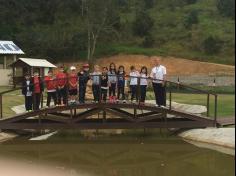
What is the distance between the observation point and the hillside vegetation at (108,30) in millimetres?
49125

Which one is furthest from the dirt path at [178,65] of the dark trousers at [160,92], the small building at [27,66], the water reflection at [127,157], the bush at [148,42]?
the water reflection at [127,157]

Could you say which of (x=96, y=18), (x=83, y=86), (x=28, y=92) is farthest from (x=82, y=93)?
(x=96, y=18)

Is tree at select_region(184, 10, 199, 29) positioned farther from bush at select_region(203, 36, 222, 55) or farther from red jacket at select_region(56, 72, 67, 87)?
red jacket at select_region(56, 72, 67, 87)

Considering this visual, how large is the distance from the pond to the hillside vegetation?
102ft

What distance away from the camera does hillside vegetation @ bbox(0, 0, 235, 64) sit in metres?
49.1

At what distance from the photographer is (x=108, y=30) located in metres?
51.8

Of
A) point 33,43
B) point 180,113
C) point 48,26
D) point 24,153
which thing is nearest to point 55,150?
point 24,153

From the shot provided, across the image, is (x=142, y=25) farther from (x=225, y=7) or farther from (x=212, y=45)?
(x=225, y=7)

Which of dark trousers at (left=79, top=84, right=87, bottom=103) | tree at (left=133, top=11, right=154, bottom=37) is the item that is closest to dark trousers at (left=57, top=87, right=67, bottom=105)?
dark trousers at (left=79, top=84, right=87, bottom=103)

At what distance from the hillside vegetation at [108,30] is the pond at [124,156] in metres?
31.1

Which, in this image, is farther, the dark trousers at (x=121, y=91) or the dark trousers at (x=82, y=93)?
the dark trousers at (x=121, y=91)

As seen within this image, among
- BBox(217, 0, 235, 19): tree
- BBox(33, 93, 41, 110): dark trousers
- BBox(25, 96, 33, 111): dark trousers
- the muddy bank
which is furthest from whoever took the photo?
BBox(217, 0, 235, 19): tree

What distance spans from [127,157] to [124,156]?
0.16m

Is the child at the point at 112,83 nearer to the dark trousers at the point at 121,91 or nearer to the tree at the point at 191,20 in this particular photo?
the dark trousers at the point at 121,91
